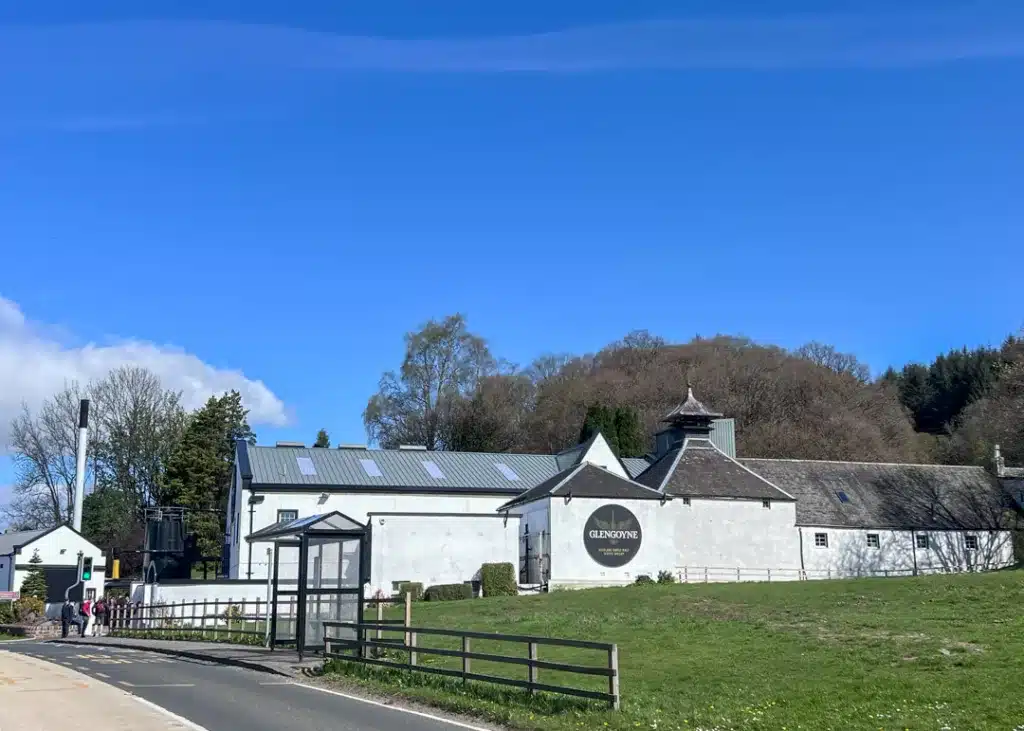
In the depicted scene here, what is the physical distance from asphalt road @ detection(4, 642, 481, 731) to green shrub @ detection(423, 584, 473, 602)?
17296mm

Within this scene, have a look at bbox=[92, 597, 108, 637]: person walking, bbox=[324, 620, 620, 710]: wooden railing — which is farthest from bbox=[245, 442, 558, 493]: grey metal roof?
bbox=[324, 620, 620, 710]: wooden railing

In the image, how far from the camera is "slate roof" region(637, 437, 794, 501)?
Answer: 4894 centimetres

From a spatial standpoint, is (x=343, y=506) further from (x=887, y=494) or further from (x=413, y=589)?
(x=887, y=494)

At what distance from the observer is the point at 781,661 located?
→ 709 inches

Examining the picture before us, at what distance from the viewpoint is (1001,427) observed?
52.8 meters

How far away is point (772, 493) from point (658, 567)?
7.86m

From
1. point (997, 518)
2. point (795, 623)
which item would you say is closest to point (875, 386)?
point (997, 518)

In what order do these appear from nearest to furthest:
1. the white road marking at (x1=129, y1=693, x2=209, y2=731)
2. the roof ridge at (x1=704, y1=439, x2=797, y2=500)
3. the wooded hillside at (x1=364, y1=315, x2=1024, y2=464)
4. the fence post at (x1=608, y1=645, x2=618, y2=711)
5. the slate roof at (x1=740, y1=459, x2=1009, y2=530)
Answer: the white road marking at (x1=129, y1=693, x2=209, y2=731) < the fence post at (x1=608, y1=645, x2=618, y2=711) < the roof ridge at (x1=704, y1=439, x2=797, y2=500) < the slate roof at (x1=740, y1=459, x2=1009, y2=530) < the wooded hillside at (x1=364, y1=315, x2=1024, y2=464)

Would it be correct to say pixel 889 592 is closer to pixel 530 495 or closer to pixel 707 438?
pixel 530 495

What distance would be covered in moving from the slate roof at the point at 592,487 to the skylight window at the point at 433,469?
33.2ft

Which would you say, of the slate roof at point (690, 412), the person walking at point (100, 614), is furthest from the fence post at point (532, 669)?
the slate roof at point (690, 412)

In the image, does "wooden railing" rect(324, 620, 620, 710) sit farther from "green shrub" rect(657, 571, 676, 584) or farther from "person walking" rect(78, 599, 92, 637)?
"person walking" rect(78, 599, 92, 637)

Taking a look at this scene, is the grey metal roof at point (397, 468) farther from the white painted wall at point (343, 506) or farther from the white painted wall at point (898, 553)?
the white painted wall at point (898, 553)

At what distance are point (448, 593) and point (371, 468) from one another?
1501cm
